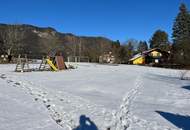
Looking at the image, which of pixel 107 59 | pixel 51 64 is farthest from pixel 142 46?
pixel 51 64

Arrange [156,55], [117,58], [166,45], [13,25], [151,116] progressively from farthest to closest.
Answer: [166,45], [117,58], [156,55], [13,25], [151,116]

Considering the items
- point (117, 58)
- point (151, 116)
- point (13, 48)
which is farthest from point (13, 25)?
point (151, 116)

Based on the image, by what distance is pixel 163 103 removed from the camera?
1122 cm

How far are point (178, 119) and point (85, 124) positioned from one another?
273 centimetres

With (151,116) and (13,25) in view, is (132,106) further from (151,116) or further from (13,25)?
(13,25)

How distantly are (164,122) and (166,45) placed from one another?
4068 inches

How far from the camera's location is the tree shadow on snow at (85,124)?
7.16 meters

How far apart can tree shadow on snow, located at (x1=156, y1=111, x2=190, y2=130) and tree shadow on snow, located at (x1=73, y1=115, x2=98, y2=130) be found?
2.19 metres

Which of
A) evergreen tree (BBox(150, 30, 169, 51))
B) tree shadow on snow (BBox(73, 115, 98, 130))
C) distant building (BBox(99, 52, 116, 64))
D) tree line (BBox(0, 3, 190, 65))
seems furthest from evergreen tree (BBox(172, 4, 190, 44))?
tree shadow on snow (BBox(73, 115, 98, 130))

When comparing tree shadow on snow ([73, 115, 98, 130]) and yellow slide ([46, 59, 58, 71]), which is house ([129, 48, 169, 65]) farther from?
tree shadow on snow ([73, 115, 98, 130])

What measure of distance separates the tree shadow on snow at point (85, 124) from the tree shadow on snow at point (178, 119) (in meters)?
2.19

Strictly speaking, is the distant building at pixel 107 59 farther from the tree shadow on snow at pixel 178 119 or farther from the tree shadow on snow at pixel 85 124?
the tree shadow on snow at pixel 85 124

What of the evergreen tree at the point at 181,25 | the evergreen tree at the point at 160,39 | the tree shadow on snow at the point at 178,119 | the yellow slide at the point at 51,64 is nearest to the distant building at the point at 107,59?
the evergreen tree at the point at 160,39

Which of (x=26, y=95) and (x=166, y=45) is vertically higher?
(x=166, y=45)
